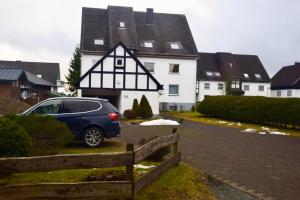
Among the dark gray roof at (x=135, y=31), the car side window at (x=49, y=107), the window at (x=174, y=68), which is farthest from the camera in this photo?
the window at (x=174, y=68)

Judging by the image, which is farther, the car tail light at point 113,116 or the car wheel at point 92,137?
the car tail light at point 113,116

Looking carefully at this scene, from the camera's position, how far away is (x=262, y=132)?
23.6 meters

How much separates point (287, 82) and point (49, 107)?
6234 centimetres

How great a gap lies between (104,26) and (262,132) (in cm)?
3116

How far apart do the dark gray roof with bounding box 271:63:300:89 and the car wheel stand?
59271 millimetres

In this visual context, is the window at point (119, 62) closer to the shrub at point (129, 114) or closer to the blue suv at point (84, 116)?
the shrub at point (129, 114)

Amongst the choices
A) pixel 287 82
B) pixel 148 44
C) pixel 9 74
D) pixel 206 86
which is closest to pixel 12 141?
pixel 9 74

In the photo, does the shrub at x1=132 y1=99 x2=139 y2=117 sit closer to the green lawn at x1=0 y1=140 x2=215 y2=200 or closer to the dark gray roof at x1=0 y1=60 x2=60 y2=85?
the green lawn at x1=0 y1=140 x2=215 y2=200

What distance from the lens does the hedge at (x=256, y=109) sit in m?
25.3

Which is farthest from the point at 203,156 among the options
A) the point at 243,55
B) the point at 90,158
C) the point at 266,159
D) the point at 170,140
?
the point at 243,55

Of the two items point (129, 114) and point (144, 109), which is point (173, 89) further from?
point (129, 114)

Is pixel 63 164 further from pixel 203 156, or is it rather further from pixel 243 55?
pixel 243 55

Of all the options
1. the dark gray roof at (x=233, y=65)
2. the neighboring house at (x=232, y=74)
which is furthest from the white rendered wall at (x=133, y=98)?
the dark gray roof at (x=233, y=65)

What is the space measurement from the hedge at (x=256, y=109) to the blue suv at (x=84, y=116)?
46.1 ft
